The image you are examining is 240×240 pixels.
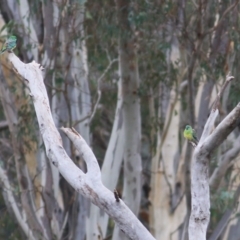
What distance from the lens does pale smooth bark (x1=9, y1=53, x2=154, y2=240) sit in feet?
12.7

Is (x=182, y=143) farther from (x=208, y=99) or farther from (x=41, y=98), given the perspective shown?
(x=41, y=98)

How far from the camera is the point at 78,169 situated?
159 inches

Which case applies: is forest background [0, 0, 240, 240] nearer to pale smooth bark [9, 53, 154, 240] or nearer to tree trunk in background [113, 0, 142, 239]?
tree trunk in background [113, 0, 142, 239]

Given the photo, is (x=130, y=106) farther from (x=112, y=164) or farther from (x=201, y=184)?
(x=201, y=184)

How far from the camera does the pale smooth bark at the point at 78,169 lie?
3.87 m

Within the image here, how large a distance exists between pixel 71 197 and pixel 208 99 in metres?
2.16

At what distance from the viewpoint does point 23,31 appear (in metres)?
8.01

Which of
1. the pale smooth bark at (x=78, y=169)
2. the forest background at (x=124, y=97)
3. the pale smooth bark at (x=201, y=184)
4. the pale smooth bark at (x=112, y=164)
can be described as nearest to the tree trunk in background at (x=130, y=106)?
the forest background at (x=124, y=97)

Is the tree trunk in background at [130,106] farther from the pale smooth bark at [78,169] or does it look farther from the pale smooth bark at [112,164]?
the pale smooth bark at [78,169]

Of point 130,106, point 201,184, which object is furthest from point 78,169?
point 130,106

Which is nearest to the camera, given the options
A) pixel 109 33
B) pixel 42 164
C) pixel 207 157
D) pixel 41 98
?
pixel 207 157

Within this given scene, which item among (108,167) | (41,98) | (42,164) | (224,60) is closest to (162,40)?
(224,60)

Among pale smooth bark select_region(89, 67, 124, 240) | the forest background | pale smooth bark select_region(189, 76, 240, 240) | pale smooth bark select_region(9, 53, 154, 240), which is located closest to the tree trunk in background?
the forest background

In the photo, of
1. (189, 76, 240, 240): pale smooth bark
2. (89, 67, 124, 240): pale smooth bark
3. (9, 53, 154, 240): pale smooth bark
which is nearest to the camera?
(189, 76, 240, 240): pale smooth bark
